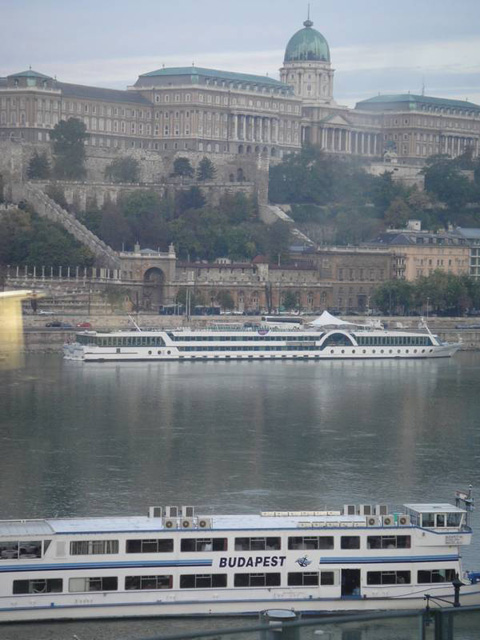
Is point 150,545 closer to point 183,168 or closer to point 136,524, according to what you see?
point 136,524

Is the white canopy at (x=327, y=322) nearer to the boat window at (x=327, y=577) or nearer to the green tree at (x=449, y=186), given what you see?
the green tree at (x=449, y=186)

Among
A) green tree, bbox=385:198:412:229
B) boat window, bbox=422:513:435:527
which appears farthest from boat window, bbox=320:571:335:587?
green tree, bbox=385:198:412:229

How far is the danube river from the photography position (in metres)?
25.2

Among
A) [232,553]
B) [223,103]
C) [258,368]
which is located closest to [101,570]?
[232,553]

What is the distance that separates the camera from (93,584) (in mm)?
18906

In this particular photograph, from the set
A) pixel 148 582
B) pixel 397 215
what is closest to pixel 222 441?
pixel 148 582

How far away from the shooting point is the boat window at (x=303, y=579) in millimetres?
19375

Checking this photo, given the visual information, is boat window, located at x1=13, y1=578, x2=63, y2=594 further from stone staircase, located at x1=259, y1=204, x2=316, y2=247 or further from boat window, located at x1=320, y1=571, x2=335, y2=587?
stone staircase, located at x1=259, y1=204, x2=316, y2=247

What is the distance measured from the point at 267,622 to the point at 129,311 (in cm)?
5579

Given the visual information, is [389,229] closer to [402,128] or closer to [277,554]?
A: [402,128]

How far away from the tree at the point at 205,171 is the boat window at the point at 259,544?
197 feet

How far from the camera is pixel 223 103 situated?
3420 inches

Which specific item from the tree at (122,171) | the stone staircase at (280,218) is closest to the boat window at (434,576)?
the stone staircase at (280,218)

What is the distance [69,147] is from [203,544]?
57.3 meters
